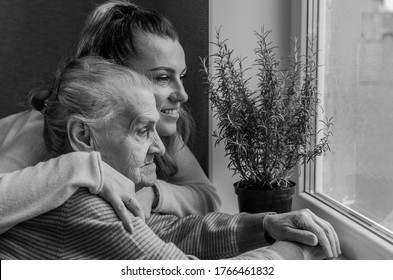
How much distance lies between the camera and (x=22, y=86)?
1731 millimetres

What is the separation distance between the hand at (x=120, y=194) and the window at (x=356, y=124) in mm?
427

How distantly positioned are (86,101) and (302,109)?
0.43 meters

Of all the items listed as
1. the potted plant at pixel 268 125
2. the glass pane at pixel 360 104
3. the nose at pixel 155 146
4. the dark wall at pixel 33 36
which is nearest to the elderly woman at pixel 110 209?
the nose at pixel 155 146

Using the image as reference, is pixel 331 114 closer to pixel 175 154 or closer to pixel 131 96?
pixel 175 154

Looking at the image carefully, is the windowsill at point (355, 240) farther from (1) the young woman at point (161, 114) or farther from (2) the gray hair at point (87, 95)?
(2) the gray hair at point (87, 95)

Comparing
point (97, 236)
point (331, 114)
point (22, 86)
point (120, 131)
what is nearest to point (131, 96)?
point (120, 131)

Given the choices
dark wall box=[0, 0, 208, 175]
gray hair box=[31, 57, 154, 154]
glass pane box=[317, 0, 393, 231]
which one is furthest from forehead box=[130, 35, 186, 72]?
dark wall box=[0, 0, 208, 175]

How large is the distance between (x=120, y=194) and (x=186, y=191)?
385 millimetres

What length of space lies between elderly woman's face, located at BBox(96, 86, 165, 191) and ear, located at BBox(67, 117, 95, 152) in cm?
2

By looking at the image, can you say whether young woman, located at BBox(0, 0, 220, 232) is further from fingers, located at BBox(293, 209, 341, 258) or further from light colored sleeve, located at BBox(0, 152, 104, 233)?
fingers, located at BBox(293, 209, 341, 258)

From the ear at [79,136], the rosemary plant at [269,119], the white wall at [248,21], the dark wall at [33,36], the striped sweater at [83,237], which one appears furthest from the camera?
the dark wall at [33,36]

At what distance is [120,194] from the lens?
0.80 meters

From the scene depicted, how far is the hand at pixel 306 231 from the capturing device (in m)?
0.87

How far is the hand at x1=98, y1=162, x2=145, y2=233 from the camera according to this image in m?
0.77
